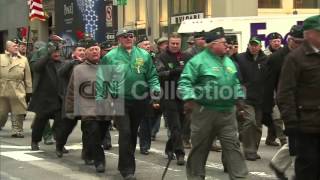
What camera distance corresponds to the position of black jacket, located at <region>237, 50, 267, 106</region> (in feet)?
33.6

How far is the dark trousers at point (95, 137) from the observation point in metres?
9.24

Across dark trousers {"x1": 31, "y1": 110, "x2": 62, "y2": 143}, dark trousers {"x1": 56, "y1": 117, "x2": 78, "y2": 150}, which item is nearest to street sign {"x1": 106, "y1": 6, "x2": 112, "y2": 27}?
dark trousers {"x1": 31, "y1": 110, "x2": 62, "y2": 143}

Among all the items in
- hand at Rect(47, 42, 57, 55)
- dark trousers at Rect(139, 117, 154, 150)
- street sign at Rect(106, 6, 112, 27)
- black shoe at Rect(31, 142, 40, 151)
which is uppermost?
street sign at Rect(106, 6, 112, 27)

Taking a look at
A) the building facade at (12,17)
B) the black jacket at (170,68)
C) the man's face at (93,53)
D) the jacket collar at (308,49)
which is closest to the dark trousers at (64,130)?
the man's face at (93,53)

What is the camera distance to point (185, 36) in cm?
1939

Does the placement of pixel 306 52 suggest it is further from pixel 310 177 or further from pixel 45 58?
pixel 45 58

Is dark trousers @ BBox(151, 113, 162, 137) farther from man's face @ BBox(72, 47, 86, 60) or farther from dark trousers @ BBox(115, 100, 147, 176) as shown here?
dark trousers @ BBox(115, 100, 147, 176)

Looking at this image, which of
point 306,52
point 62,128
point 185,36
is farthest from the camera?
point 185,36

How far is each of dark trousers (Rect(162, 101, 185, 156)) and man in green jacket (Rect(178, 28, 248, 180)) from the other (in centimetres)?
242

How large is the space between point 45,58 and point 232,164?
17.2ft

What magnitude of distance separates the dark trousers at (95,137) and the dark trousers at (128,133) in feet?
2.71

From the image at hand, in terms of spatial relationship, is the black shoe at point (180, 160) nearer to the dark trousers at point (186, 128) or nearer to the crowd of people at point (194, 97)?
the crowd of people at point (194, 97)

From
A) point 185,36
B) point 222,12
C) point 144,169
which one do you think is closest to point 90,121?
point 144,169

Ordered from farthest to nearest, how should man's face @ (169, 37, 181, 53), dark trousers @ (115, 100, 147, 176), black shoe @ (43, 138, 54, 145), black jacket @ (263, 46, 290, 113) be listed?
1. black shoe @ (43, 138, 54, 145)
2. man's face @ (169, 37, 181, 53)
3. black jacket @ (263, 46, 290, 113)
4. dark trousers @ (115, 100, 147, 176)
